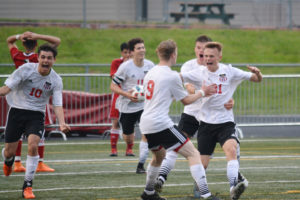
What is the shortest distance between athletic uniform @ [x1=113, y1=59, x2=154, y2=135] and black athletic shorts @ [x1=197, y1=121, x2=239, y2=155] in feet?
12.0

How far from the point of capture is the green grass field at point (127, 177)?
845cm

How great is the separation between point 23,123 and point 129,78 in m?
3.26

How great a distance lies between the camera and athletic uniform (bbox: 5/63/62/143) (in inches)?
342

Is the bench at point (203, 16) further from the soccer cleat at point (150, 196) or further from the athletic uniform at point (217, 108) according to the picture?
the soccer cleat at point (150, 196)

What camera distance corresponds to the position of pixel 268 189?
8805 millimetres

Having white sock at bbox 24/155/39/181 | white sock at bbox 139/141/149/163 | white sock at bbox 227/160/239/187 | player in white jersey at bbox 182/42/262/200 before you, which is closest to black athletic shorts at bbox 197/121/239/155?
player in white jersey at bbox 182/42/262/200

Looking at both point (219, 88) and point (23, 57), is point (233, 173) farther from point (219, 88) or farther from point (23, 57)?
A: point (23, 57)

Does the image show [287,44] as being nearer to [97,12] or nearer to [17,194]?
[97,12]

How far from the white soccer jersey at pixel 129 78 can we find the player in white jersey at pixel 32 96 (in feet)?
9.48

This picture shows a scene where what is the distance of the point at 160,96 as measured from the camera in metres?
7.54

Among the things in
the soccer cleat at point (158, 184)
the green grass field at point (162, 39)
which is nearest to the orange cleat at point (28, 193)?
A: the soccer cleat at point (158, 184)

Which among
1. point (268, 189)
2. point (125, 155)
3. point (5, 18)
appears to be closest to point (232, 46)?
point (5, 18)

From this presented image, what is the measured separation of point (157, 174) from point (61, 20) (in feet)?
66.2

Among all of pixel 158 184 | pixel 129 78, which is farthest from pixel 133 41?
pixel 158 184
